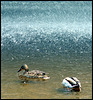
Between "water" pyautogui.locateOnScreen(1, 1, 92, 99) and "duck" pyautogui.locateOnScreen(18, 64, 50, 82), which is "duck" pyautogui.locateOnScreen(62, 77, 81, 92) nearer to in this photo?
"water" pyautogui.locateOnScreen(1, 1, 92, 99)

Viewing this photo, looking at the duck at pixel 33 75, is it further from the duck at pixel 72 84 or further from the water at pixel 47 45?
the duck at pixel 72 84

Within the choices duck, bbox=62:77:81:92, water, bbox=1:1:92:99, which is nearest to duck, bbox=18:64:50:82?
water, bbox=1:1:92:99

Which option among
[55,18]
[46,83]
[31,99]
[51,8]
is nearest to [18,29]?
[55,18]

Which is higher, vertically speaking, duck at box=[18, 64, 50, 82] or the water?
the water

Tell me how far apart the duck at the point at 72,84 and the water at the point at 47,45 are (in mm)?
209

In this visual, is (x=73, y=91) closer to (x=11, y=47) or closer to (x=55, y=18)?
(x=11, y=47)

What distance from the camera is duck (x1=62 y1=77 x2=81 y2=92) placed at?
9656 millimetres

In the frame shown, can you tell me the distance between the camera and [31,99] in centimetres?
902

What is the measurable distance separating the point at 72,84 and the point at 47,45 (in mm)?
7423

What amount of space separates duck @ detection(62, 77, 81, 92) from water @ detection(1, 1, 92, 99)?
8.2 inches

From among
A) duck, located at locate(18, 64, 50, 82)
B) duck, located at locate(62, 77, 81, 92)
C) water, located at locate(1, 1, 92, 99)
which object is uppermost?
water, located at locate(1, 1, 92, 99)

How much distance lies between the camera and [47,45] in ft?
56.4

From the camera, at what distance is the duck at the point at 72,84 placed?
31.7ft

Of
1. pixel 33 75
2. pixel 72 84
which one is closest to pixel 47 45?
pixel 33 75
